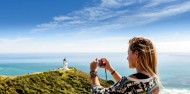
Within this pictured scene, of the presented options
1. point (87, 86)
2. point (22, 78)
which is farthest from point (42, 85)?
point (87, 86)

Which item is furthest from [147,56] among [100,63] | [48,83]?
[48,83]

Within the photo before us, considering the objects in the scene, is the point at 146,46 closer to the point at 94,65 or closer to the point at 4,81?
the point at 94,65

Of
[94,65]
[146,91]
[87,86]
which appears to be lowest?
[87,86]

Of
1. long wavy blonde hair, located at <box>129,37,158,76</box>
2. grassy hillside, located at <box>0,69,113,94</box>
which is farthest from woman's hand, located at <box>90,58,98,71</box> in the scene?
grassy hillside, located at <box>0,69,113,94</box>

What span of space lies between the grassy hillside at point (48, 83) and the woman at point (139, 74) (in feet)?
93.5

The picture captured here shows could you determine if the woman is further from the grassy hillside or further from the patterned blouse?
the grassy hillside

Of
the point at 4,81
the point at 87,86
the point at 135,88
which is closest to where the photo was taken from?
the point at 135,88

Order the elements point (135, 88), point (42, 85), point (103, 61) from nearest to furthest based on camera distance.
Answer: point (135, 88)
point (103, 61)
point (42, 85)

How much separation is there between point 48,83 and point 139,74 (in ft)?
112

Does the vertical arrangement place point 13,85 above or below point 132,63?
below

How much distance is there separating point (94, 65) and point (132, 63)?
14.2 inches

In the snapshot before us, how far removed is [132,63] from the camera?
3.13m

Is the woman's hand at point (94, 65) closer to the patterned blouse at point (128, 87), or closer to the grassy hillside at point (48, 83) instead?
the patterned blouse at point (128, 87)

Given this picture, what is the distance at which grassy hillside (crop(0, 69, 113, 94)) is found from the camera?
32.7 m
